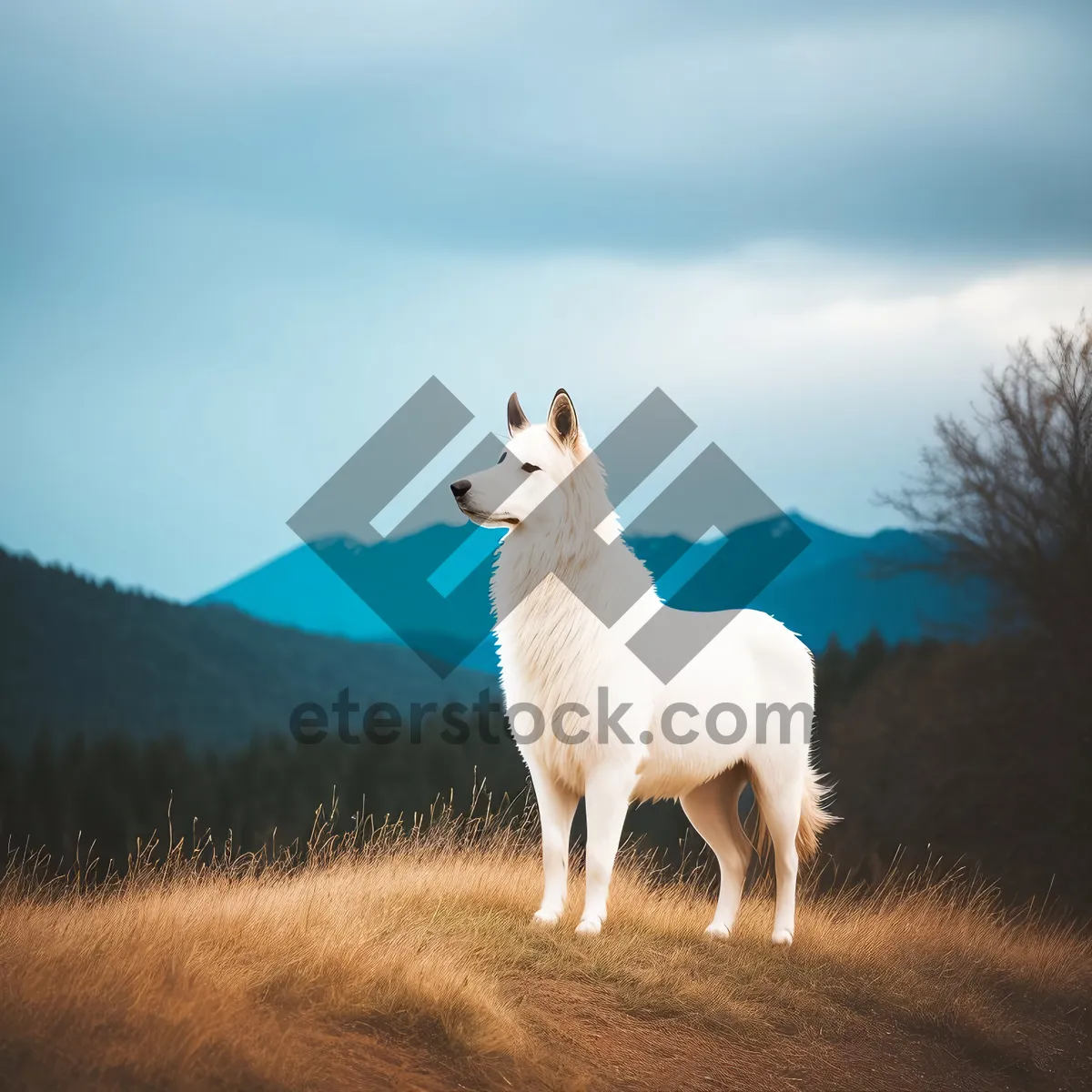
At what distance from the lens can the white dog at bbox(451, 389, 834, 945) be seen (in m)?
5.71

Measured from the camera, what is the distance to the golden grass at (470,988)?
414cm

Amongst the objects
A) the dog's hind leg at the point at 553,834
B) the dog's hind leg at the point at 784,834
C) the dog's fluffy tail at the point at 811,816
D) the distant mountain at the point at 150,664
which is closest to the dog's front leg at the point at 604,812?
the dog's hind leg at the point at 553,834

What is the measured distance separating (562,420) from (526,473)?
35 centimetres

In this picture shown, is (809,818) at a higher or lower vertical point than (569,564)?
lower

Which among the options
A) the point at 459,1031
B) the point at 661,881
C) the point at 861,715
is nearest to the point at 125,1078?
the point at 459,1031

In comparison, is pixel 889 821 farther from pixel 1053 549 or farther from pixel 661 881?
pixel 661 881

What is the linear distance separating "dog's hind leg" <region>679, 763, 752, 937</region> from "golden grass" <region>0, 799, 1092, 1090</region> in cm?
39

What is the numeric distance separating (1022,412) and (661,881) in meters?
11.9

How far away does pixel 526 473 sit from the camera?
5.70m

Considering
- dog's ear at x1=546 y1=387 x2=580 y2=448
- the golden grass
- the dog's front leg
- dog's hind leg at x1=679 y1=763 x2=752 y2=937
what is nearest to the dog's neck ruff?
dog's ear at x1=546 y1=387 x2=580 y2=448

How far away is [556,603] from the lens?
5.86 m

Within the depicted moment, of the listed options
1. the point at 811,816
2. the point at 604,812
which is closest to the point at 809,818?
the point at 811,816

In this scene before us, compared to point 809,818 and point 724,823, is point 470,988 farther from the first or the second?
point 809,818

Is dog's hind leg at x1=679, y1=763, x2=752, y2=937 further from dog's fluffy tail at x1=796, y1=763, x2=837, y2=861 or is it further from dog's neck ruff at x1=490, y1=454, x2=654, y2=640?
dog's neck ruff at x1=490, y1=454, x2=654, y2=640
